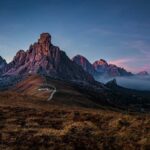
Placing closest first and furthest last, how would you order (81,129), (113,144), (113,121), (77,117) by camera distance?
(113,144), (81,129), (113,121), (77,117)

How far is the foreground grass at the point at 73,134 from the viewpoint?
2552cm

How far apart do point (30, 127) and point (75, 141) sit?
306 inches

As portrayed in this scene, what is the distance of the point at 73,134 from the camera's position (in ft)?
94.3

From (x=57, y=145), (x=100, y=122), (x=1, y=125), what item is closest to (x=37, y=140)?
(x=57, y=145)

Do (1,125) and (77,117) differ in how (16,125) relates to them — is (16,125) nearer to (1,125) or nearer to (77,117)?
(1,125)

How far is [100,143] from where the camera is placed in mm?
26312

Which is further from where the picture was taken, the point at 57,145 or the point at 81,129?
the point at 81,129

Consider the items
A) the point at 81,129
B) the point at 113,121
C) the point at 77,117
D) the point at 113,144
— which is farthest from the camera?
the point at 77,117

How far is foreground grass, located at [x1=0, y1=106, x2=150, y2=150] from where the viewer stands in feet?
83.7

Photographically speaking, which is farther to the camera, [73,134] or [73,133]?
[73,133]

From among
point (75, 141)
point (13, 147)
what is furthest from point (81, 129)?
point (13, 147)

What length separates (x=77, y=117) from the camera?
39906 millimetres

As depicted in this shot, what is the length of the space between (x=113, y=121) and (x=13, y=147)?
1534 centimetres

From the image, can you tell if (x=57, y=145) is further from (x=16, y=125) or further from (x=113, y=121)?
(x=113, y=121)
